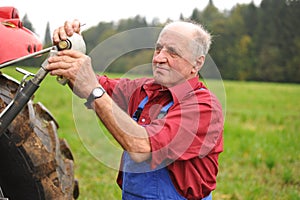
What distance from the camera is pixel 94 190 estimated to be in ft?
14.6

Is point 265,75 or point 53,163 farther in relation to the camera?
point 265,75

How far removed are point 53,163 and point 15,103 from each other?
428 mm

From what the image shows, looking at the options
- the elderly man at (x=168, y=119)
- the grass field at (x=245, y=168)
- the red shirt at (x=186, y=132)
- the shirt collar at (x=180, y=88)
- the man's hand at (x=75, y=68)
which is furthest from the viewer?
the grass field at (x=245, y=168)

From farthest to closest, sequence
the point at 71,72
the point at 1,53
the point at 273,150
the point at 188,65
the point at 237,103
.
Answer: the point at 237,103 < the point at 273,150 < the point at 188,65 < the point at 1,53 < the point at 71,72

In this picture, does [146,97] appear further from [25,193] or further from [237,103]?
[237,103]

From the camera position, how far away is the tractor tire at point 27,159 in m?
2.13

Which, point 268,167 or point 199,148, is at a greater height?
point 199,148

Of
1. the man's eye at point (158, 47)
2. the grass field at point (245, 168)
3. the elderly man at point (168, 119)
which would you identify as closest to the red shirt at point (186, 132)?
the elderly man at point (168, 119)

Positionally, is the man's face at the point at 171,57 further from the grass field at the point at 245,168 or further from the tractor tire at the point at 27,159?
the grass field at the point at 245,168

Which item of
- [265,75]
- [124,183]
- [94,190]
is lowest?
[265,75]

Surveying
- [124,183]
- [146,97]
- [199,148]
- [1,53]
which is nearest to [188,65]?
[146,97]

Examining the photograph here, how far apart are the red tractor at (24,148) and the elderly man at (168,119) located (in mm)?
253

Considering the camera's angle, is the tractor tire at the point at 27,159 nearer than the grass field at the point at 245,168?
Yes

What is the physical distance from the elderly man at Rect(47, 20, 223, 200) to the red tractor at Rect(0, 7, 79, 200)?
0.25 metres
